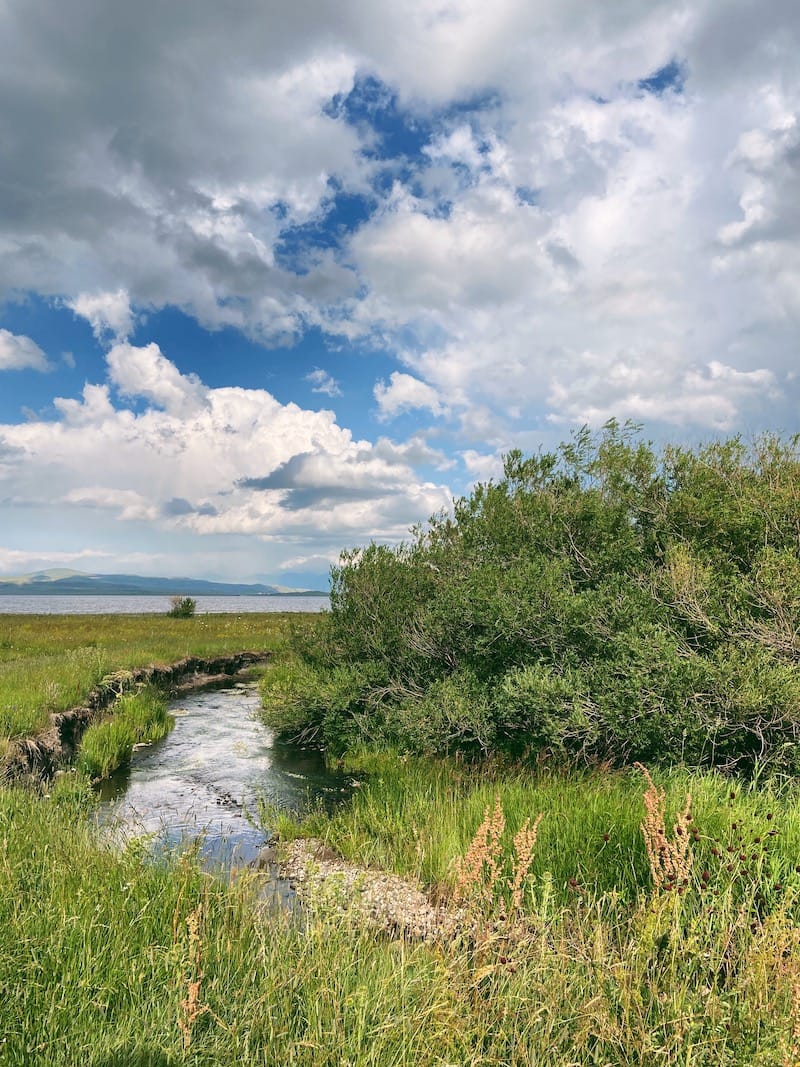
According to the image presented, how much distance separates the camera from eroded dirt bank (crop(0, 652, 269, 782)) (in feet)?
46.0

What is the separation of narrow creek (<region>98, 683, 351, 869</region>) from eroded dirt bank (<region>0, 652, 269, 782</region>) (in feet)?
5.14

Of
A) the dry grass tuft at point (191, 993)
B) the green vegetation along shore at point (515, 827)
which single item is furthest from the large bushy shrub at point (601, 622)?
the dry grass tuft at point (191, 993)

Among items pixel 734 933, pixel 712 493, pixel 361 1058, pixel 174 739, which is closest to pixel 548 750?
pixel 712 493

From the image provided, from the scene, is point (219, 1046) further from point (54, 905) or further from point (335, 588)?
point (335, 588)

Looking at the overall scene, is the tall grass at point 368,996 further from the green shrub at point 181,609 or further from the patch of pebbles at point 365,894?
the green shrub at point 181,609

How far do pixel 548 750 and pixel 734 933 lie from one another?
8.21 metres

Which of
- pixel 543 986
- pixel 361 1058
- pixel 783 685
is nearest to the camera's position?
pixel 361 1058

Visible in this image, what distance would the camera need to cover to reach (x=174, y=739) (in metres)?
20.6

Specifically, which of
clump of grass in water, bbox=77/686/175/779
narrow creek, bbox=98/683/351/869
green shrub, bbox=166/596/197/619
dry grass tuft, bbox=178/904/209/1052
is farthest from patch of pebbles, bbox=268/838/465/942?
green shrub, bbox=166/596/197/619

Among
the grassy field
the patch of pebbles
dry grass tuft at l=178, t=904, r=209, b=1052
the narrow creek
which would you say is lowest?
the narrow creek

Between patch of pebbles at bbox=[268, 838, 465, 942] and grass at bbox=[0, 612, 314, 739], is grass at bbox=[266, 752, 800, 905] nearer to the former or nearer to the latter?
patch of pebbles at bbox=[268, 838, 465, 942]

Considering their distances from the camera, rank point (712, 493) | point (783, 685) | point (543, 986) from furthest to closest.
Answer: point (712, 493)
point (783, 685)
point (543, 986)

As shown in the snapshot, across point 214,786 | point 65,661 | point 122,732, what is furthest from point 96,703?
point 214,786

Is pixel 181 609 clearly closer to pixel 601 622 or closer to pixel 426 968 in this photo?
pixel 601 622
